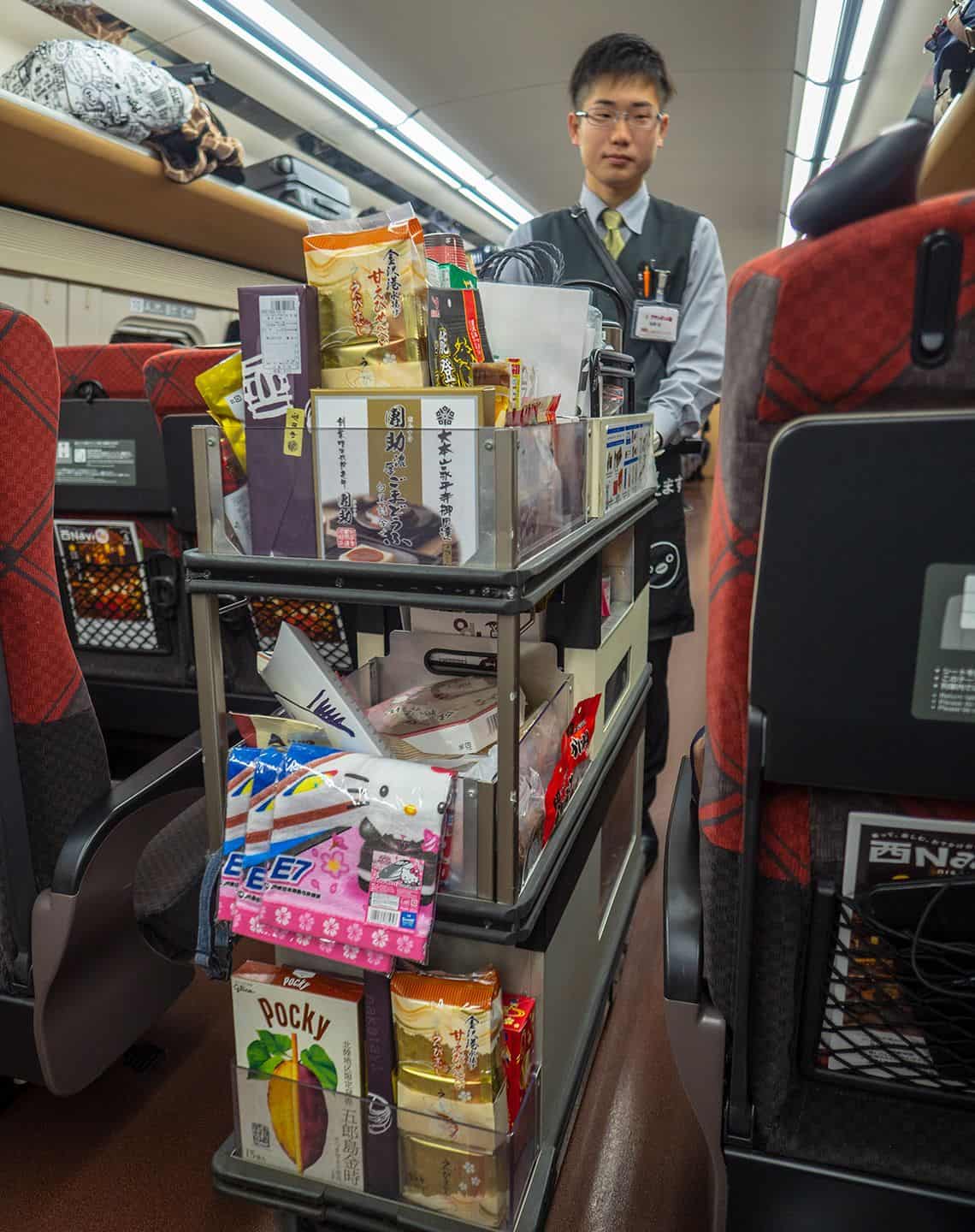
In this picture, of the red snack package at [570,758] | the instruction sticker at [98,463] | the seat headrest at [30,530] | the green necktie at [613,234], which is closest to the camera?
the seat headrest at [30,530]

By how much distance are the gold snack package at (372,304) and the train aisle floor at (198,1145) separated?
1.22 m

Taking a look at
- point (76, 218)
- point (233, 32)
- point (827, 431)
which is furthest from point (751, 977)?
point (233, 32)

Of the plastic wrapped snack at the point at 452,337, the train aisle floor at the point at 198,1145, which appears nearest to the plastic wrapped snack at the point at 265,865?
the plastic wrapped snack at the point at 452,337

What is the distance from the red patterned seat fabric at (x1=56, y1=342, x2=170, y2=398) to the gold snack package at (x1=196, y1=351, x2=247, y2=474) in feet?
3.62

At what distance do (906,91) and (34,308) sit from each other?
462 centimetres

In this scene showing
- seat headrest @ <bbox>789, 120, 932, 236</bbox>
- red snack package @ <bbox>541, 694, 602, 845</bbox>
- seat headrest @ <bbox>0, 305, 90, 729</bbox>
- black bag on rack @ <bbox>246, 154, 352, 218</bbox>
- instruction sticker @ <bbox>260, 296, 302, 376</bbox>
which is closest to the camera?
seat headrest @ <bbox>789, 120, 932, 236</bbox>

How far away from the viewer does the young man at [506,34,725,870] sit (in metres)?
2.13

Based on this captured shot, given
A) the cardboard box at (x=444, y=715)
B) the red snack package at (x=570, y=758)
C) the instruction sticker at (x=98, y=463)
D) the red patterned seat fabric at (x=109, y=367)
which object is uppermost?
the red patterned seat fabric at (x=109, y=367)

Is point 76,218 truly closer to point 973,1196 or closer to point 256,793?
point 256,793

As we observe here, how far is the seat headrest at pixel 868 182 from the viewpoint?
0.64 meters

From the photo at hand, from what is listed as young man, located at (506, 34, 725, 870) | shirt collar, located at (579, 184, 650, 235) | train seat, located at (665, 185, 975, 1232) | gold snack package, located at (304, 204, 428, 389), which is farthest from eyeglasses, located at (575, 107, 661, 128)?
train seat, located at (665, 185, 975, 1232)

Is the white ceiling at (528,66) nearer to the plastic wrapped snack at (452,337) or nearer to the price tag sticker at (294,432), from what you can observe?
the plastic wrapped snack at (452,337)

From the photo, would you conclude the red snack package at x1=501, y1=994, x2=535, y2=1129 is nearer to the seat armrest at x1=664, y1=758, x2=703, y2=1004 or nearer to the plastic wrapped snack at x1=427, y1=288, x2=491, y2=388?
the seat armrest at x1=664, y1=758, x2=703, y2=1004

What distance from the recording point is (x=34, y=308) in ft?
10.2
